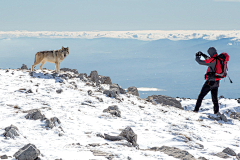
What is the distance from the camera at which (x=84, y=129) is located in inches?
266

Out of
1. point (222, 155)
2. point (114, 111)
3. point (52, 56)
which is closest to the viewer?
point (222, 155)

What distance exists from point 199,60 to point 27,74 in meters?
11.4

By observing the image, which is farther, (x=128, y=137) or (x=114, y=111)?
(x=114, y=111)

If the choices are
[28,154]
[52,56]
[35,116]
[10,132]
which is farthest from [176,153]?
[52,56]

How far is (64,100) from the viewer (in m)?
10.3

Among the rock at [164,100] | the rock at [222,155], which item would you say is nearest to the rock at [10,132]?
the rock at [222,155]

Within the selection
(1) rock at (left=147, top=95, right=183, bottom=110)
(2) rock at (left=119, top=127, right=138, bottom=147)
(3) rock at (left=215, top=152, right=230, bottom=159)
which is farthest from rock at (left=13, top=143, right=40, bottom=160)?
(1) rock at (left=147, top=95, right=183, bottom=110)

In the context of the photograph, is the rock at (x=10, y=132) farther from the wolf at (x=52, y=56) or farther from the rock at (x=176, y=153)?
the wolf at (x=52, y=56)

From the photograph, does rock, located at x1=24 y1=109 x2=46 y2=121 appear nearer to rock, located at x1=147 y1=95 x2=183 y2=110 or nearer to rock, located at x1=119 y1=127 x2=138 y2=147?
rock, located at x1=119 y1=127 x2=138 y2=147

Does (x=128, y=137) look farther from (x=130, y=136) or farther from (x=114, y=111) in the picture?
(x=114, y=111)

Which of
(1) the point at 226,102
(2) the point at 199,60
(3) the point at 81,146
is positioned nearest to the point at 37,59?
(2) the point at 199,60

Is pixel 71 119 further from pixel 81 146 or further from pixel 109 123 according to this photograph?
pixel 81 146

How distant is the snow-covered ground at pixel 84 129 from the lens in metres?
5.08

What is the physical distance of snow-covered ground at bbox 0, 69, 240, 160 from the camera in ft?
16.7
